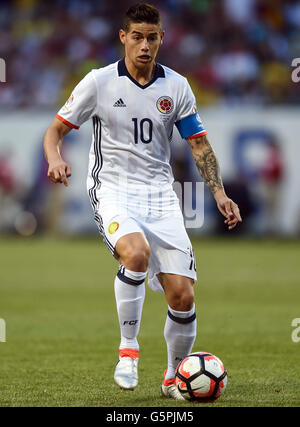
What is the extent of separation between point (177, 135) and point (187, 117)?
45.6 ft

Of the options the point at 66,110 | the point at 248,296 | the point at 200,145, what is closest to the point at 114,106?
the point at 66,110

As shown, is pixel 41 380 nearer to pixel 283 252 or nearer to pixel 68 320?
pixel 68 320

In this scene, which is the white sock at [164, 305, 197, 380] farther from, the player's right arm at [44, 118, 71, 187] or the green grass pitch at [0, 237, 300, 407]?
the player's right arm at [44, 118, 71, 187]

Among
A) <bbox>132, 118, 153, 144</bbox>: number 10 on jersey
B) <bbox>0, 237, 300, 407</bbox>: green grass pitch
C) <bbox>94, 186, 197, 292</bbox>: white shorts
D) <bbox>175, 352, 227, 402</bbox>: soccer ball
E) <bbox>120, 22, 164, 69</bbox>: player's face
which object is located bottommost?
<bbox>0, 237, 300, 407</bbox>: green grass pitch

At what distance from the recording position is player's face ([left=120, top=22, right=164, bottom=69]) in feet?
18.5

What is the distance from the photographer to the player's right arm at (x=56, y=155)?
5.35m

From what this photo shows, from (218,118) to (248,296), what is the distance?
923cm

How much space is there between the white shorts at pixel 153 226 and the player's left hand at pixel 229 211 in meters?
0.30

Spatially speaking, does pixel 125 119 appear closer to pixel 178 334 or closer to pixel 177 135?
pixel 178 334

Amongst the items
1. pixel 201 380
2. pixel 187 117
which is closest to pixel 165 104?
pixel 187 117

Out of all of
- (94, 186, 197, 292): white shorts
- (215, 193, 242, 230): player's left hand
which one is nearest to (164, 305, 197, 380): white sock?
(94, 186, 197, 292): white shorts

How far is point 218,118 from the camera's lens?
67.6 feet

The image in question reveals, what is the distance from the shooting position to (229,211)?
18.7 ft

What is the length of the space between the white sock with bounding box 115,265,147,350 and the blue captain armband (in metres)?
1.14
